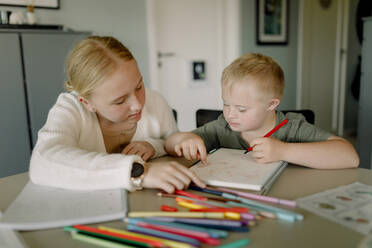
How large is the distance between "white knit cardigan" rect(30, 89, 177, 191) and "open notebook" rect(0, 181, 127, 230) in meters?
0.02

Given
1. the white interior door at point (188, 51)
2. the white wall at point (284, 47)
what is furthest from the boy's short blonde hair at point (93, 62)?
the white wall at point (284, 47)

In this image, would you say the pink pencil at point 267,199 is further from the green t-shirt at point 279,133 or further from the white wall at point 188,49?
the white wall at point 188,49

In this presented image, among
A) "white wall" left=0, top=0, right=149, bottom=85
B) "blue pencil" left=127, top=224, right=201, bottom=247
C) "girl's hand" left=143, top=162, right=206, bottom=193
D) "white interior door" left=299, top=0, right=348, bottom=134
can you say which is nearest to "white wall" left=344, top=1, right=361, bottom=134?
"white interior door" left=299, top=0, right=348, bottom=134

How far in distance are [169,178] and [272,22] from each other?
395 centimetres

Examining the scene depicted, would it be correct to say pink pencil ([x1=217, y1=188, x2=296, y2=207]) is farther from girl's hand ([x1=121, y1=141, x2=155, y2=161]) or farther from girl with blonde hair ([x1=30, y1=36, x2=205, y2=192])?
girl's hand ([x1=121, y1=141, x2=155, y2=161])

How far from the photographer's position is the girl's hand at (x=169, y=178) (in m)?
0.72

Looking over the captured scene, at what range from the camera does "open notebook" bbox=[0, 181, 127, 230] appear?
597mm

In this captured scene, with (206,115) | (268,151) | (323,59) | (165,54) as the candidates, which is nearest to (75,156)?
(268,151)

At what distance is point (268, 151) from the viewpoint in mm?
876

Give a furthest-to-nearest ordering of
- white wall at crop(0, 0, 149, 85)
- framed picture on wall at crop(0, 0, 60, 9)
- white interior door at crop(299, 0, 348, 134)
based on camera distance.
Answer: white interior door at crop(299, 0, 348, 134), white wall at crop(0, 0, 149, 85), framed picture on wall at crop(0, 0, 60, 9)

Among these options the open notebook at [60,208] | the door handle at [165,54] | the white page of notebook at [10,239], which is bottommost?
the white page of notebook at [10,239]

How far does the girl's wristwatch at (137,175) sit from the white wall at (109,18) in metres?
2.54

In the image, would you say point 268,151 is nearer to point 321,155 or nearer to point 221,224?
point 321,155

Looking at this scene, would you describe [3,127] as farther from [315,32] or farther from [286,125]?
[315,32]
